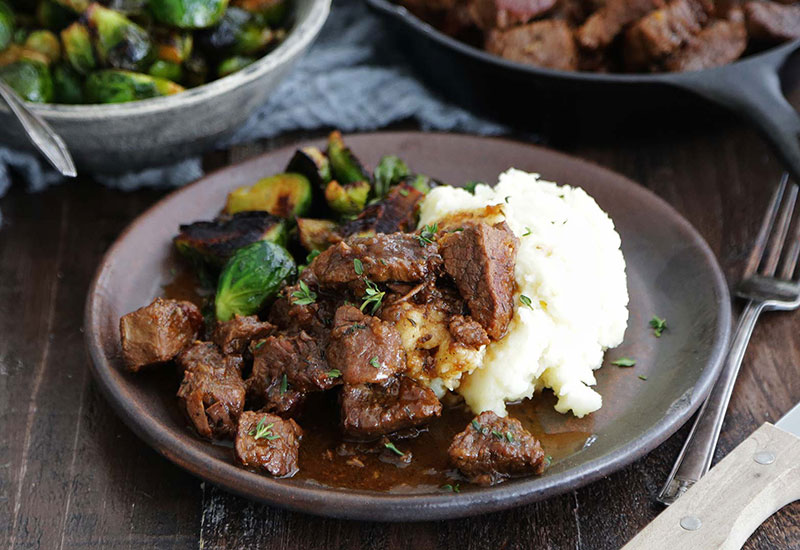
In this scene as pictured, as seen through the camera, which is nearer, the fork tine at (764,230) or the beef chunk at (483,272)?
the beef chunk at (483,272)

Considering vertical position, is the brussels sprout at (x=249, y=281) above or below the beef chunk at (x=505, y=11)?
below

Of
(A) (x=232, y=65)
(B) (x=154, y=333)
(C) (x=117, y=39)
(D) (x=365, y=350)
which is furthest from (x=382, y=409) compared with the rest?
(C) (x=117, y=39)

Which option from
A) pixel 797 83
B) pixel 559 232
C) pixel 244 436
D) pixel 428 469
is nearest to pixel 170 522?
pixel 244 436

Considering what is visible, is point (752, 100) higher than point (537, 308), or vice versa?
point (752, 100)

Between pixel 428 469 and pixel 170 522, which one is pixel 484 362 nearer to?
pixel 428 469

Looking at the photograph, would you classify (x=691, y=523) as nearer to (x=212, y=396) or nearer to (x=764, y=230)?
(x=212, y=396)

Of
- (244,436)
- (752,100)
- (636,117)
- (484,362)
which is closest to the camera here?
(244,436)

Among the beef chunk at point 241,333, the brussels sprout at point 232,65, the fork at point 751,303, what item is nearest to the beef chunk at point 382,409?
the beef chunk at point 241,333

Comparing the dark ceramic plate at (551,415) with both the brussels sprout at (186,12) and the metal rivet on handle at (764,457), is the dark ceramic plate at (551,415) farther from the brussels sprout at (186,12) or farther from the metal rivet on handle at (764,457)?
Answer: the brussels sprout at (186,12)
